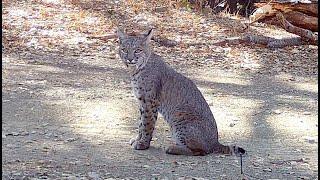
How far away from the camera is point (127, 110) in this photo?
8758 mm

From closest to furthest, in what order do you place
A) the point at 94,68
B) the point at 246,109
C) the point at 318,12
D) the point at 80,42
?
1. the point at 246,109
2. the point at 94,68
3. the point at 80,42
4. the point at 318,12

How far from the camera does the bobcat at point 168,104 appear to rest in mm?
6602

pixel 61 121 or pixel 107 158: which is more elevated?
pixel 107 158

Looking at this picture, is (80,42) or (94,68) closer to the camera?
(94,68)

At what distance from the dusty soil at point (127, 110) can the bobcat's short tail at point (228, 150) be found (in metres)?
0.07

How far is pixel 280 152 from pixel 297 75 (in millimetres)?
5535

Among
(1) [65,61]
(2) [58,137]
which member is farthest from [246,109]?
(1) [65,61]

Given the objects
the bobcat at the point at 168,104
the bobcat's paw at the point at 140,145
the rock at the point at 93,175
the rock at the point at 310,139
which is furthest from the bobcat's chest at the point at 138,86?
the rock at the point at 310,139

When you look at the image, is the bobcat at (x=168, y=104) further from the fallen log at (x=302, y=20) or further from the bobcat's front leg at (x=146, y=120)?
the fallen log at (x=302, y=20)

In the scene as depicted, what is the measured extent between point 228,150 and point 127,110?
7.93ft

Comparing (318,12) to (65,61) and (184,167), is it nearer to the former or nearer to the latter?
(65,61)

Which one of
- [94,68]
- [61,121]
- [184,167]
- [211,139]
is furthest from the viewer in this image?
[94,68]

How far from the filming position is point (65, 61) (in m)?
12.4

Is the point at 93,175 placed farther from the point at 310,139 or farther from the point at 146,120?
the point at 310,139
